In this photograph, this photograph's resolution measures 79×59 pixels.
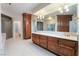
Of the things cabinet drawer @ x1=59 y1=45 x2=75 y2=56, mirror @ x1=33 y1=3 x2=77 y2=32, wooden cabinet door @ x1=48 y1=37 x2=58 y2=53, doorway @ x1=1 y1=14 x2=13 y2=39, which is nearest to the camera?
mirror @ x1=33 y1=3 x2=77 y2=32

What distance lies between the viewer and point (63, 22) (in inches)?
106

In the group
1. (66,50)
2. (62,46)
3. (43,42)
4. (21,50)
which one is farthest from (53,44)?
(21,50)

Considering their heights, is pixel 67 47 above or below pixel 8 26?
below

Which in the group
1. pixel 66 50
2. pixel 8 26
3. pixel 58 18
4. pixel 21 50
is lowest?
pixel 21 50

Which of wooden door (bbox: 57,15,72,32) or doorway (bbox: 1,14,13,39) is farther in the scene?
doorway (bbox: 1,14,13,39)

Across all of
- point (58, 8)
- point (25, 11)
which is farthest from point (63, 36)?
point (25, 11)

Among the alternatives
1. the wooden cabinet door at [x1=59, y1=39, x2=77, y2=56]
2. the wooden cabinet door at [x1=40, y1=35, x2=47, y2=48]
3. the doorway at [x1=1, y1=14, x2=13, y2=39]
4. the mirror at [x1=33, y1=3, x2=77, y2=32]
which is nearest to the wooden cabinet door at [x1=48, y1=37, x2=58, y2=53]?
the wooden cabinet door at [x1=59, y1=39, x2=77, y2=56]

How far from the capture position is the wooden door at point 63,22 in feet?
8.62

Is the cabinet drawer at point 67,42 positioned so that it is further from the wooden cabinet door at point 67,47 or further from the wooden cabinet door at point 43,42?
the wooden cabinet door at point 43,42

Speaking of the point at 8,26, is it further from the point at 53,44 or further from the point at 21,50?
the point at 53,44

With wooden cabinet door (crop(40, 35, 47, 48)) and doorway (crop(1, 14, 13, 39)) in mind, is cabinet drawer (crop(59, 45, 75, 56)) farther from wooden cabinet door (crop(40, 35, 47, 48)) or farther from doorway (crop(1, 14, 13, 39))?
doorway (crop(1, 14, 13, 39))

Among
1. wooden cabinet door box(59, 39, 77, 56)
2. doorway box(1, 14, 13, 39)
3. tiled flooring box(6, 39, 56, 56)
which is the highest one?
doorway box(1, 14, 13, 39)

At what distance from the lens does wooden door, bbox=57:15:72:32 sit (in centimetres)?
263

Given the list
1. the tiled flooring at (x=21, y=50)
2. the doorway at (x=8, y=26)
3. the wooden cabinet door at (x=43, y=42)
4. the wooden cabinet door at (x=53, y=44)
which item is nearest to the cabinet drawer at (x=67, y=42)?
the wooden cabinet door at (x=53, y=44)
